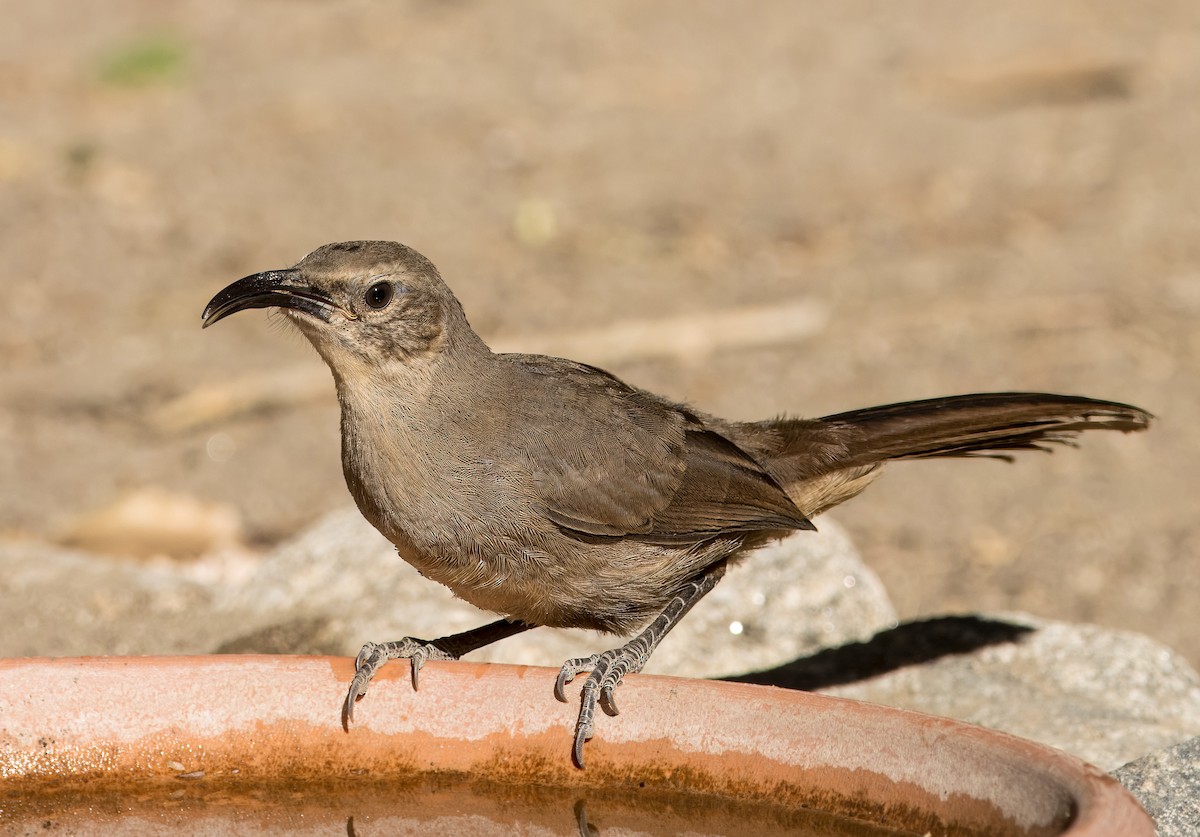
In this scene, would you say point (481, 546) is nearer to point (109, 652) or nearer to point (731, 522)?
point (731, 522)

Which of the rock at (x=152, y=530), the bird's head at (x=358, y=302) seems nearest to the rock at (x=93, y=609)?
the rock at (x=152, y=530)

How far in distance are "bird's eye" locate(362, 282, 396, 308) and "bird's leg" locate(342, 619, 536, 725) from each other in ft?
2.78

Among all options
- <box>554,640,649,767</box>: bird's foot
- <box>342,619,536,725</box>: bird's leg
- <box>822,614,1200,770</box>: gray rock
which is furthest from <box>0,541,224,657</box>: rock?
<box>822,614,1200,770</box>: gray rock

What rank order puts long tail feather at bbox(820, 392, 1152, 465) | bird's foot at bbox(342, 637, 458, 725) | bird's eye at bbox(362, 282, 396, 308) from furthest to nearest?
long tail feather at bbox(820, 392, 1152, 465) → bird's eye at bbox(362, 282, 396, 308) → bird's foot at bbox(342, 637, 458, 725)

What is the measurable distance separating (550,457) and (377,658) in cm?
77

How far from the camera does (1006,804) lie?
2801mm

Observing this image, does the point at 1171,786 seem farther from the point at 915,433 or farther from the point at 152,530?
the point at 152,530

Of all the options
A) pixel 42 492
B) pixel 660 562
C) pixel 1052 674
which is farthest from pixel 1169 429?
pixel 42 492

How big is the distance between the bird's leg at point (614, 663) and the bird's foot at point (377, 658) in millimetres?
357

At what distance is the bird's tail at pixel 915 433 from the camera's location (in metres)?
4.09

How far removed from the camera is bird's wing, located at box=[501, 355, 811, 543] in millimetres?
3900

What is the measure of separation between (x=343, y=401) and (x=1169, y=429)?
16.6 feet

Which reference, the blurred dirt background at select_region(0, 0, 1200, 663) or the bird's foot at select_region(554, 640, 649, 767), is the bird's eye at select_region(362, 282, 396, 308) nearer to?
the bird's foot at select_region(554, 640, 649, 767)

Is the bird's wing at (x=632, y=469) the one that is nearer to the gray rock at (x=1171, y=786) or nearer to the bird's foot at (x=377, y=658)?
the bird's foot at (x=377, y=658)
